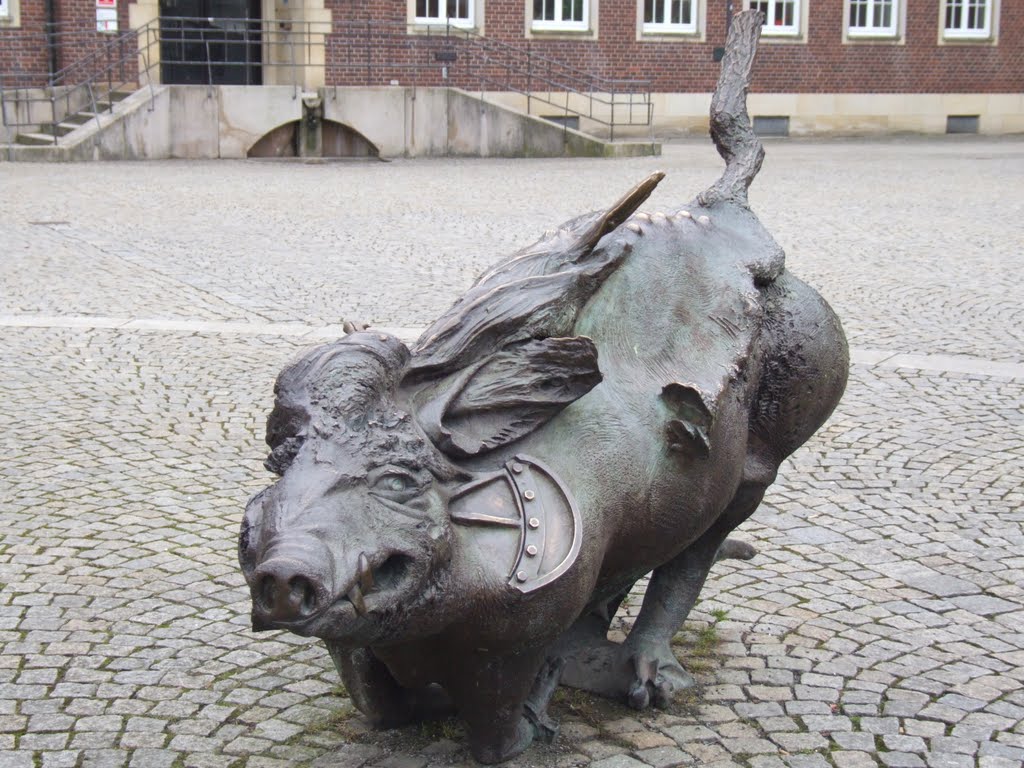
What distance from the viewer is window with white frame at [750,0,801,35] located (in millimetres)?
31297

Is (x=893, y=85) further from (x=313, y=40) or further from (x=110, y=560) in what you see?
(x=110, y=560)

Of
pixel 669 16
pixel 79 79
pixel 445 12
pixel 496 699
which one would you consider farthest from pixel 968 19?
pixel 496 699

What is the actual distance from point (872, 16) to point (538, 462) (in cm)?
3156

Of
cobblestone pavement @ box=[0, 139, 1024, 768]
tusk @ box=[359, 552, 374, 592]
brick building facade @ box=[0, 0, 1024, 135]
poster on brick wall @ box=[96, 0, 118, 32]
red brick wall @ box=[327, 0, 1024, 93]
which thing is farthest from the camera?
red brick wall @ box=[327, 0, 1024, 93]

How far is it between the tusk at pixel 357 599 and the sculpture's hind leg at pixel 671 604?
1.24 metres

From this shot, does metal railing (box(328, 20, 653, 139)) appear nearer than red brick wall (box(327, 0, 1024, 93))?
Yes

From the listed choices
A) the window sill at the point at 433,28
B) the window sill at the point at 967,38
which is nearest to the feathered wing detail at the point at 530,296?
the window sill at the point at 433,28

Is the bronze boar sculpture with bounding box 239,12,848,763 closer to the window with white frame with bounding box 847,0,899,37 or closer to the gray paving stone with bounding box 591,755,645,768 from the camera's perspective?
the gray paving stone with bounding box 591,755,645,768

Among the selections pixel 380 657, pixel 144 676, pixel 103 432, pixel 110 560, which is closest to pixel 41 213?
pixel 103 432

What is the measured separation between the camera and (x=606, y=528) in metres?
2.99

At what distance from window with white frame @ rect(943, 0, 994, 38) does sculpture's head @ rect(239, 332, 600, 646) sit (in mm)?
32276

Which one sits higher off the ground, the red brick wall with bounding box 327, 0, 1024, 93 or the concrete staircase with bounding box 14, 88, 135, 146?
the red brick wall with bounding box 327, 0, 1024, 93

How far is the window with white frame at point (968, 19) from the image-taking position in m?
32.7

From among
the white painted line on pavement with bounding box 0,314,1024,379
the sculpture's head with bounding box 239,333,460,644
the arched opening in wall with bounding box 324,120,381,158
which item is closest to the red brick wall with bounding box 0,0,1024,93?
the arched opening in wall with bounding box 324,120,381,158
